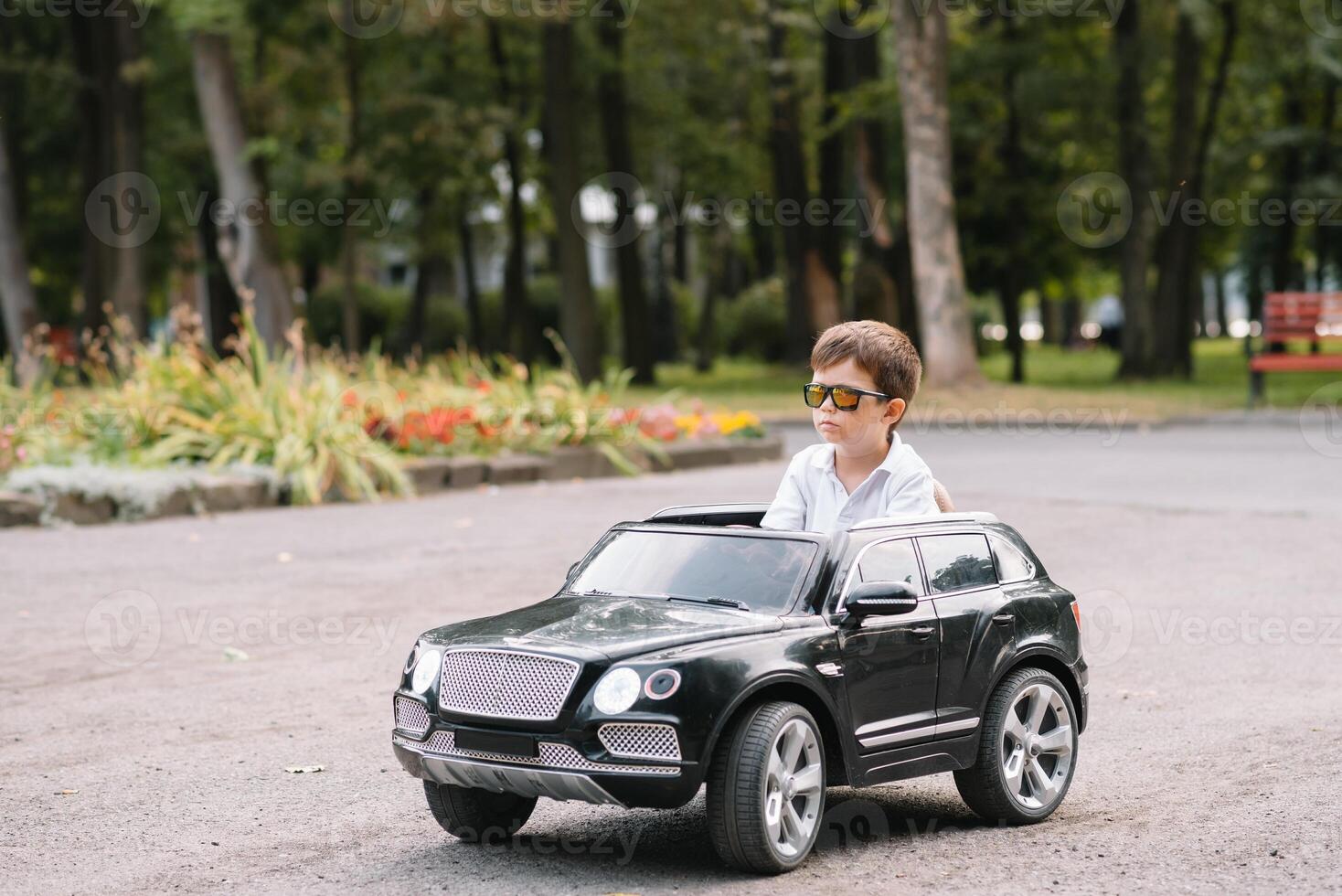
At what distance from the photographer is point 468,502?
Result: 1533 centimetres

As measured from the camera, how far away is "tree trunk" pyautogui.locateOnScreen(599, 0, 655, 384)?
35.5 metres

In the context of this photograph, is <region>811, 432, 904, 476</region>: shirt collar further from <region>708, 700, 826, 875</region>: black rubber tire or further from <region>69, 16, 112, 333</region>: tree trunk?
<region>69, 16, 112, 333</region>: tree trunk

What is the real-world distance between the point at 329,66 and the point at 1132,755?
31.2 meters

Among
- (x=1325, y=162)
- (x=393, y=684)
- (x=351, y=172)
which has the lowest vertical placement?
(x=393, y=684)

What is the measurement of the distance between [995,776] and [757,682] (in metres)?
1.20

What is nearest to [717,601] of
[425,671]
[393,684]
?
[425,671]

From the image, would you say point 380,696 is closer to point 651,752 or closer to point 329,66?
point 651,752

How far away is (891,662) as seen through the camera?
5.49 metres

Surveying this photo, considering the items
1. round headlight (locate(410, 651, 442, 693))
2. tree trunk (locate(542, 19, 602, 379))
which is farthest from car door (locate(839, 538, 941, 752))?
tree trunk (locate(542, 19, 602, 379))

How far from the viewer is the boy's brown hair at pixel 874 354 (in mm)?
5906

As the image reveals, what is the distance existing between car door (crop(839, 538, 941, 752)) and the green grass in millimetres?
14452

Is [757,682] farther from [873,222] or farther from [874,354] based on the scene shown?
[873,222]

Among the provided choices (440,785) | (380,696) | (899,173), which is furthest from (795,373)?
(440,785)

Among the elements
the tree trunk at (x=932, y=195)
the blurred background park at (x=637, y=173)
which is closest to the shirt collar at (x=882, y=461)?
the blurred background park at (x=637, y=173)
